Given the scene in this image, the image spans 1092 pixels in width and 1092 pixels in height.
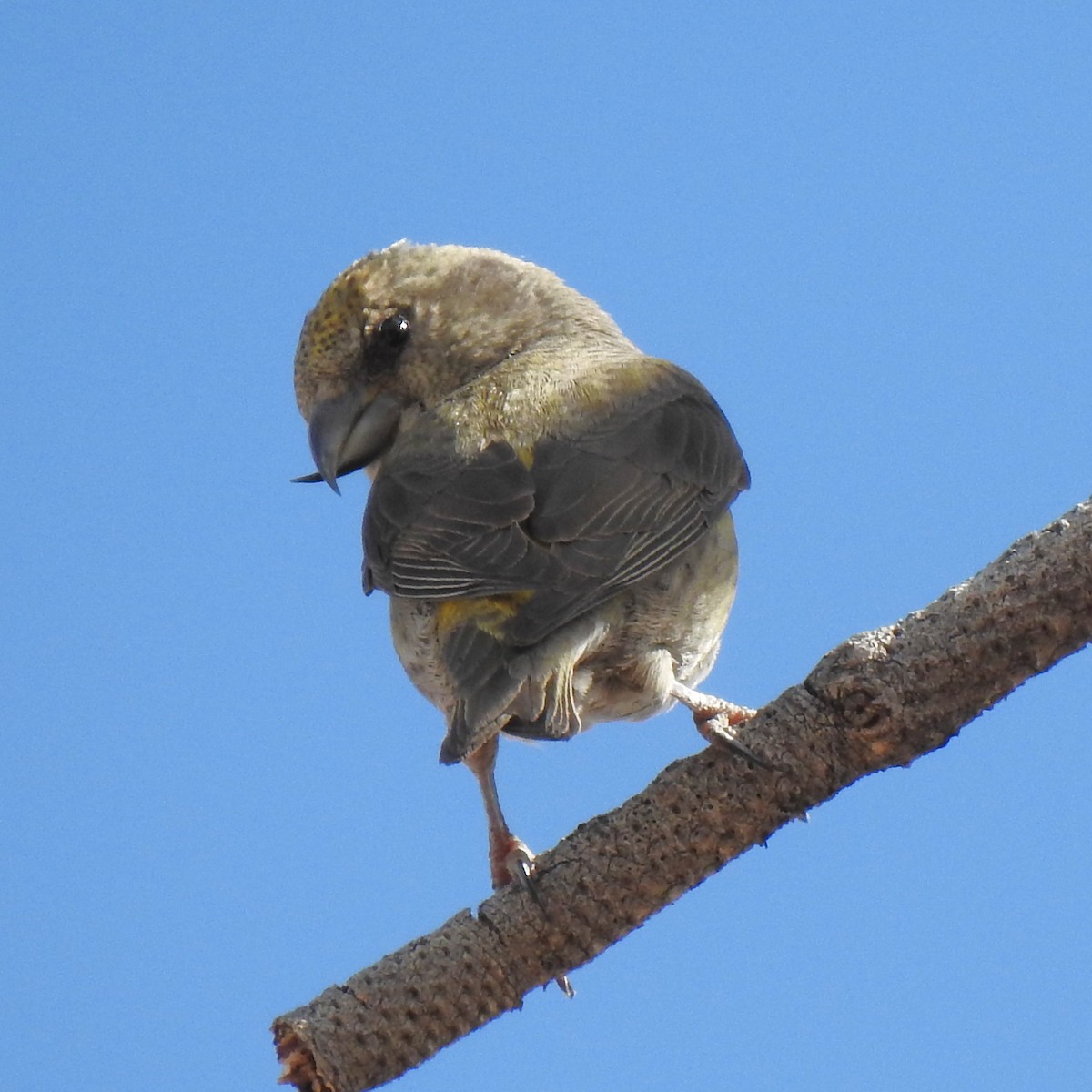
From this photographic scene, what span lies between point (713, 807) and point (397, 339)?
3.12 metres

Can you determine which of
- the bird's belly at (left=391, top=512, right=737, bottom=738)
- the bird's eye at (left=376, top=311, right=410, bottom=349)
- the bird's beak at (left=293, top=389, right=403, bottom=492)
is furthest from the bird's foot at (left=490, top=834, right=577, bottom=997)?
the bird's eye at (left=376, top=311, right=410, bottom=349)

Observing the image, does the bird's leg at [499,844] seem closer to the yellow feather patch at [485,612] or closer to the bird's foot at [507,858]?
the bird's foot at [507,858]

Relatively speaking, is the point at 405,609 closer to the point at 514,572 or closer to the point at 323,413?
the point at 514,572

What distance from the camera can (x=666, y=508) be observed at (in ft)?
17.5

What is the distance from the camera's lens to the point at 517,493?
17.2 feet

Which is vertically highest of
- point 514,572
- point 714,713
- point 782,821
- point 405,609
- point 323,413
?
point 323,413

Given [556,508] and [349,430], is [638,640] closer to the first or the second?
[556,508]

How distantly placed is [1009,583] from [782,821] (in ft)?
2.83

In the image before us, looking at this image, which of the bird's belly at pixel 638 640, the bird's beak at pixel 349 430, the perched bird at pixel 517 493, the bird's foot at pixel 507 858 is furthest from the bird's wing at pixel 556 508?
the bird's foot at pixel 507 858

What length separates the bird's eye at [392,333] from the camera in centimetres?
671

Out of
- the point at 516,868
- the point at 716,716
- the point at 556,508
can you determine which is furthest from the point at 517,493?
the point at 516,868

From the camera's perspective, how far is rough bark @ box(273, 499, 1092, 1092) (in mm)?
4062

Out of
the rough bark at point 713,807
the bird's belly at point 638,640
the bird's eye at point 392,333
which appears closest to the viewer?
the rough bark at point 713,807

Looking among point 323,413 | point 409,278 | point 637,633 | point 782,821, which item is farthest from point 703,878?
point 409,278
